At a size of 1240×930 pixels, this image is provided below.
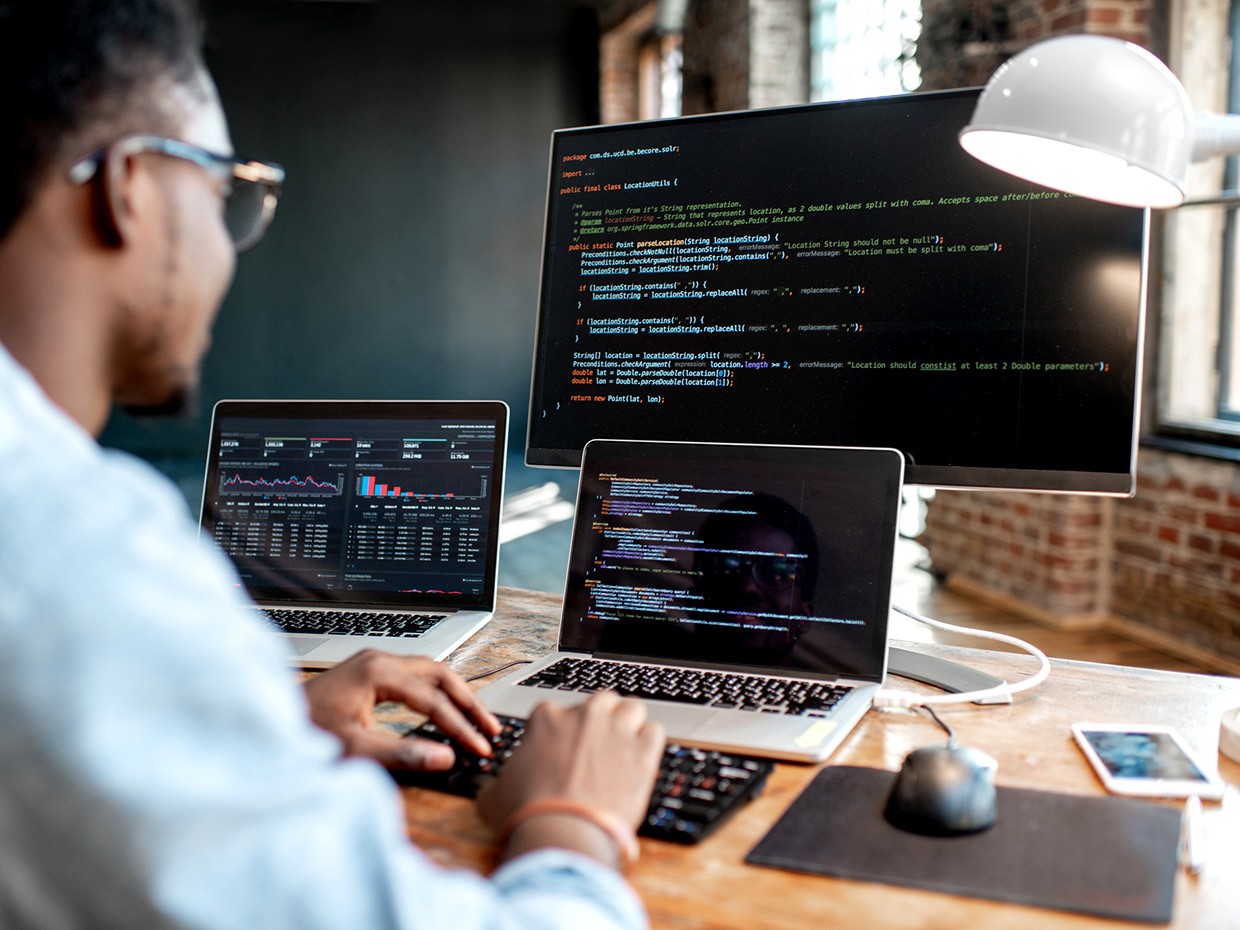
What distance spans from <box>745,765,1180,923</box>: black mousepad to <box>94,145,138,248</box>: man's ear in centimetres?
57

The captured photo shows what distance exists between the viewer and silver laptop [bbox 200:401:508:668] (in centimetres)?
142

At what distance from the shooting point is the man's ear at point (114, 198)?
2.00 feet

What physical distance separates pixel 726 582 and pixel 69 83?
774 mm

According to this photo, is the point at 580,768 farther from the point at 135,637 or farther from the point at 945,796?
the point at 135,637

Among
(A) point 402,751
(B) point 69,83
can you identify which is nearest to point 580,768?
(A) point 402,751

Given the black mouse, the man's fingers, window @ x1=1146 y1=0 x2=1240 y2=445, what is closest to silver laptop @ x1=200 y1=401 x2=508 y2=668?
the man's fingers

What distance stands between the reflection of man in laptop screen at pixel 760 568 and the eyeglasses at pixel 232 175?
1.87 feet

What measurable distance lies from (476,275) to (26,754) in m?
8.40

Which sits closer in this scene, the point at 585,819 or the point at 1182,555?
the point at 585,819

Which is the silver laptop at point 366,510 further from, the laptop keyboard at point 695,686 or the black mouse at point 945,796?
the black mouse at point 945,796

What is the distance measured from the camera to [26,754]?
0.43 metres

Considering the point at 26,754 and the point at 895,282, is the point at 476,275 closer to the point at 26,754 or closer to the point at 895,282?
the point at 895,282

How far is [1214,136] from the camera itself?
3.31ft

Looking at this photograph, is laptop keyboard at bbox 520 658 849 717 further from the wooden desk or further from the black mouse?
the black mouse
